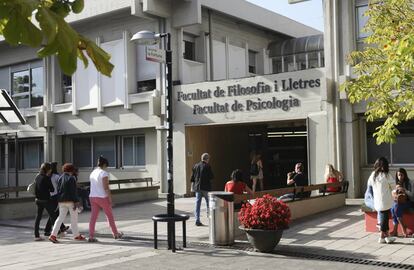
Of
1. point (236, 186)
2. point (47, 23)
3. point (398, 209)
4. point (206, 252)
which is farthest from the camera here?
point (236, 186)

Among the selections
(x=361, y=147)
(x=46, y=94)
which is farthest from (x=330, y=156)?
(x=46, y=94)

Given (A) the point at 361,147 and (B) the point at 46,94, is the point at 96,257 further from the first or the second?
(B) the point at 46,94

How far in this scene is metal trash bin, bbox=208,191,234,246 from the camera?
976 centimetres

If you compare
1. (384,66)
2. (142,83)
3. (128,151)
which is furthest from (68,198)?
(128,151)

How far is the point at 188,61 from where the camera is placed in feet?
69.8

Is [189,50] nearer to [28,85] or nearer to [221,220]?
[28,85]

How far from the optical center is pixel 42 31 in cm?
197

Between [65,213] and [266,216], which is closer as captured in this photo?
[266,216]

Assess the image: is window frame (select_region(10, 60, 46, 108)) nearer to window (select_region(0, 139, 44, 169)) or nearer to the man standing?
window (select_region(0, 139, 44, 169))

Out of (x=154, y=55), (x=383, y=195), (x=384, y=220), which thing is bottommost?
(x=384, y=220)

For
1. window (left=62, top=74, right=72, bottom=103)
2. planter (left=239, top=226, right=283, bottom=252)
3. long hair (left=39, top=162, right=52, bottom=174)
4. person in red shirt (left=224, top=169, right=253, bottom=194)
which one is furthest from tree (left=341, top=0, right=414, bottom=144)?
window (left=62, top=74, right=72, bottom=103)

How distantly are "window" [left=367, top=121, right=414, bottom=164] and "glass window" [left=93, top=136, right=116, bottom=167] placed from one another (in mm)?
11316

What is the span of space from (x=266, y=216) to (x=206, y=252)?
1.21 metres

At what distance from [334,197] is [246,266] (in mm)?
7568
